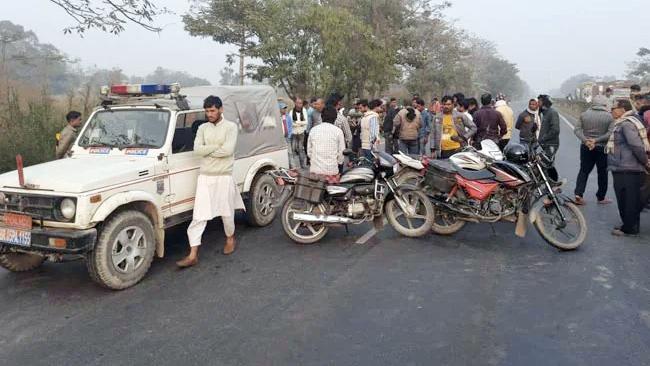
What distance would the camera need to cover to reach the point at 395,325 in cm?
394

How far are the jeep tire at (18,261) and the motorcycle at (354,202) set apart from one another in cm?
274

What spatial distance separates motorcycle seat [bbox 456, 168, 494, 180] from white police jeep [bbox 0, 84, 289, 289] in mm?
2672

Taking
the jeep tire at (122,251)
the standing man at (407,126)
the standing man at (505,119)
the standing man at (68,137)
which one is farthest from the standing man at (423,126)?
the jeep tire at (122,251)

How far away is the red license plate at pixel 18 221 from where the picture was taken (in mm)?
4500

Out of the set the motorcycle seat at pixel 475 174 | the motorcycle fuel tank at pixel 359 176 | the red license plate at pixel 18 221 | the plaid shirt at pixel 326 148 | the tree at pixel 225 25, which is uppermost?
the tree at pixel 225 25

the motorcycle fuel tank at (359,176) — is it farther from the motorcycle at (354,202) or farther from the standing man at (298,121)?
the standing man at (298,121)

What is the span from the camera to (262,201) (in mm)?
7047

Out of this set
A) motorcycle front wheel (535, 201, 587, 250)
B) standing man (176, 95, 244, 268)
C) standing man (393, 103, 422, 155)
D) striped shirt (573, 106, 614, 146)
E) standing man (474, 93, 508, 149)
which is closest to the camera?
standing man (176, 95, 244, 268)

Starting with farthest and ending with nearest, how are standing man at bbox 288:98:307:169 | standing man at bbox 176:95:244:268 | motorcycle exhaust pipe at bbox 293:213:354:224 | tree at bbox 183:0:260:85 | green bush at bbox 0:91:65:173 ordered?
tree at bbox 183:0:260:85
standing man at bbox 288:98:307:169
green bush at bbox 0:91:65:173
motorcycle exhaust pipe at bbox 293:213:354:224
standing man at bbox 176:95:244:268

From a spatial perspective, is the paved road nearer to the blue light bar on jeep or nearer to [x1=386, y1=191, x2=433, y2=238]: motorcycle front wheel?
[x1=386, y1=191, x2=433, y2=238]: motorcycle front wheel

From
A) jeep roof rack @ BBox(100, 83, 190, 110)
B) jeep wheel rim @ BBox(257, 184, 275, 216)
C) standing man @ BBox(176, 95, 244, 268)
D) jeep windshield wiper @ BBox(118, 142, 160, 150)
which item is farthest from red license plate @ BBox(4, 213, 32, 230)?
jeep wheel rim @ BBox(257, 184, 275, 216)

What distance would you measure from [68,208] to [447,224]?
4424 millimetres

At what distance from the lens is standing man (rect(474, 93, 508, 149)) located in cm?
910

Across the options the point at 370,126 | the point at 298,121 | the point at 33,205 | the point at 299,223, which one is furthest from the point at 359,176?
the point at 298,121
